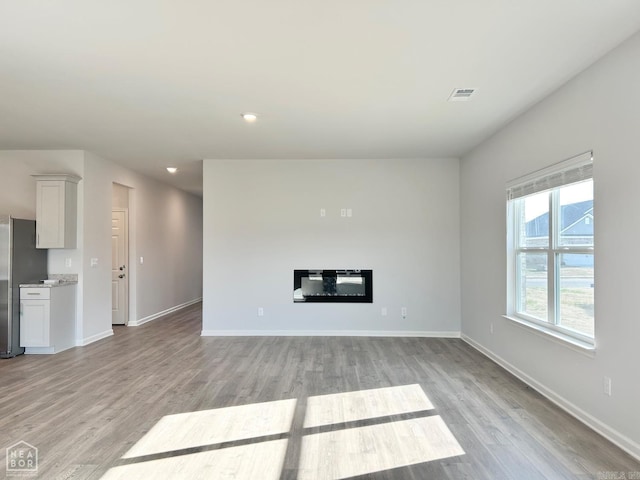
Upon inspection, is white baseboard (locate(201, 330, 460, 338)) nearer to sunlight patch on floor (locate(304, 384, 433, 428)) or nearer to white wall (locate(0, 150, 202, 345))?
white wall (locate(0, 150, 202, 345))

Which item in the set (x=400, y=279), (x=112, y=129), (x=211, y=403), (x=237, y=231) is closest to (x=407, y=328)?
(x=400, y=279)

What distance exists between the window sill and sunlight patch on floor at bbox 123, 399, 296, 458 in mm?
2287

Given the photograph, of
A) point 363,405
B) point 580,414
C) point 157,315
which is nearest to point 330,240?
point 363,405

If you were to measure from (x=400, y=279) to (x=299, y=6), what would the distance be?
4296 mm

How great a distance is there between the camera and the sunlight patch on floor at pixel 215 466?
6.91 feet

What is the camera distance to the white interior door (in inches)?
256

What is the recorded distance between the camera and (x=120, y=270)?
6.50 meters

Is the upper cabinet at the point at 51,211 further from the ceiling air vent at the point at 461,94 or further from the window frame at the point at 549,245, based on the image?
the window frame at the point at 549,245

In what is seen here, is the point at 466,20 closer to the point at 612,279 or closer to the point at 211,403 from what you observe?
the point at 612,279

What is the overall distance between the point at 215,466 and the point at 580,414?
2.70 meters

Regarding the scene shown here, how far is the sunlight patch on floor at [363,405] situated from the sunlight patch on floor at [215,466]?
19.5 inches

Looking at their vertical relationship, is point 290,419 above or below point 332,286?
below

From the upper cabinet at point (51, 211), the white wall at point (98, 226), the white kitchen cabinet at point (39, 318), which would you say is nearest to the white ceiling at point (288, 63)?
the upper cabinet at point (51, 211)

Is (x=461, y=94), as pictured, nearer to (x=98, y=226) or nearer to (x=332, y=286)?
(x=332, y=286)
